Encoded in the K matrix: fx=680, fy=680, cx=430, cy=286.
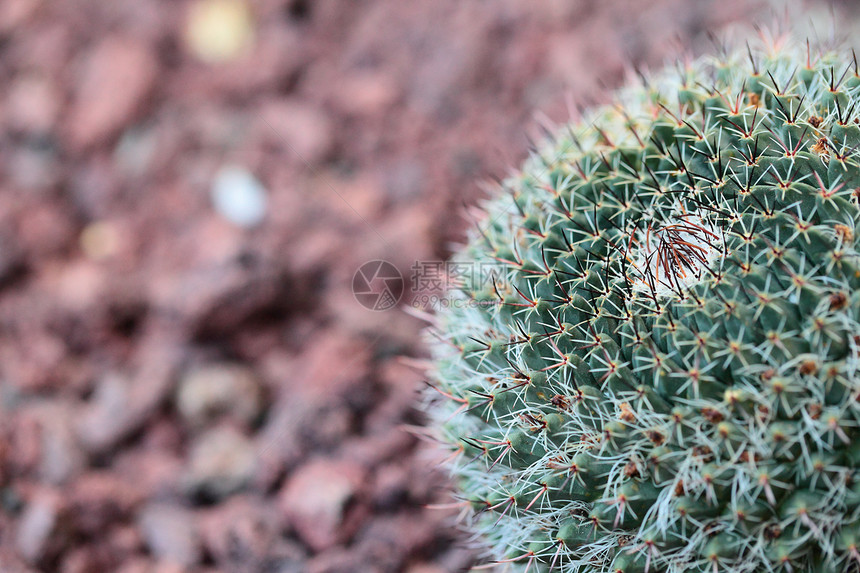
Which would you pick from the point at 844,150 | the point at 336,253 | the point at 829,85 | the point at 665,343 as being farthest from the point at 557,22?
the point at 665,343

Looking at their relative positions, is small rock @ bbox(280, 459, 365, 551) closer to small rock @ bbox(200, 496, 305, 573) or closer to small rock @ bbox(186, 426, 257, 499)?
small rock @ bbox(200, 496, 305, 573)

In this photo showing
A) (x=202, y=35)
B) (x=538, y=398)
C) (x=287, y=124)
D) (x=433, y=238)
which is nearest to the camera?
(x=538, y=398)

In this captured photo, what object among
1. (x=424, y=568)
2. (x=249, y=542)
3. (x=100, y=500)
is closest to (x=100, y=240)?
(x=100, y=500)

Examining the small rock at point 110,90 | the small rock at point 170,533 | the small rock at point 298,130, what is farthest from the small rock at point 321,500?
the small rock at point 110,90

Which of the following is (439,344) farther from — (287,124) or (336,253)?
(287,124)

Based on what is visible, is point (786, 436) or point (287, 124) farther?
point (287, 124)
